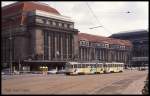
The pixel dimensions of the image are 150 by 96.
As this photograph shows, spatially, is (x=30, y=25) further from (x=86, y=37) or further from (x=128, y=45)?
(x=128, y=45)

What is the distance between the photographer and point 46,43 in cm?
11356

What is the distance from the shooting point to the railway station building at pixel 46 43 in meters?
103

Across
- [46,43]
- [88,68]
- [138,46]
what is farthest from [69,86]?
[138,46]

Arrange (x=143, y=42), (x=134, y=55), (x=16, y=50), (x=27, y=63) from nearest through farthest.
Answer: (x=27, y=63) → (x=16, y=50) → (x=143, y=42) → (x=134, y=55)

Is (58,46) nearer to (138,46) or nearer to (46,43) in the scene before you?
(46,43)

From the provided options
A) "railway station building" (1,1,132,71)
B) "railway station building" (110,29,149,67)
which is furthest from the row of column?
"railway station building" (110,29,149,67)

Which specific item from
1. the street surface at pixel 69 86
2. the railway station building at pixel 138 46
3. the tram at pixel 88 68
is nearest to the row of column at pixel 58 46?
the railway station building at pixel 138 46

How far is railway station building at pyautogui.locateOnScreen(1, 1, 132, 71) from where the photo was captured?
103156mm

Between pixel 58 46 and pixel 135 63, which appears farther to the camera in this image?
pixel 135 63

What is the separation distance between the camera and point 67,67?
218 feet

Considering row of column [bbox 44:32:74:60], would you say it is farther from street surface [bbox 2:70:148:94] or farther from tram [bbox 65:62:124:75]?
street surface [bbox 2:70:148:94]

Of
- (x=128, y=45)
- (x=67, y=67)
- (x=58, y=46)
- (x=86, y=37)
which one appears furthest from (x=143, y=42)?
(x=67, y=67)

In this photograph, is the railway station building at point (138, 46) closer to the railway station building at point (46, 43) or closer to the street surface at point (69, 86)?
the railway station building at point (46, 43)

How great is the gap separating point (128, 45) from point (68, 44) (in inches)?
1269
